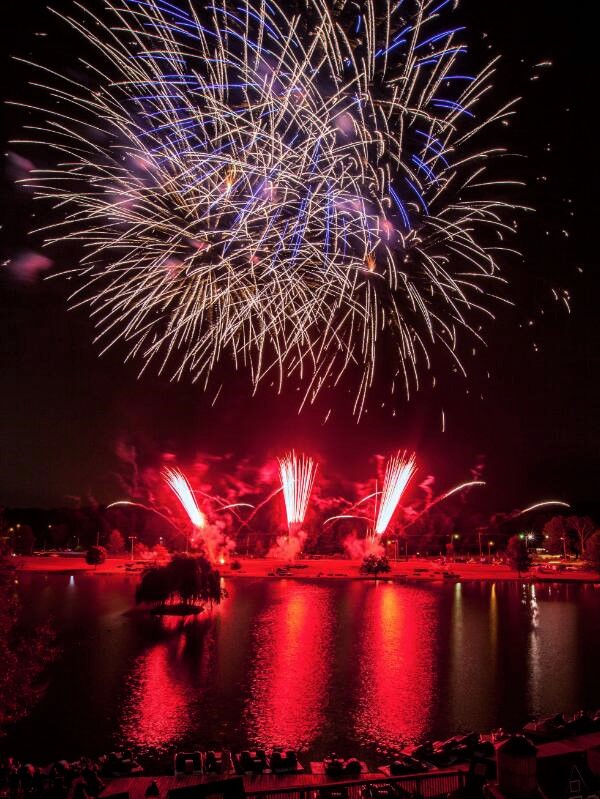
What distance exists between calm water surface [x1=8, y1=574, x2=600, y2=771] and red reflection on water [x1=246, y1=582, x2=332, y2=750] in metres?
0.05

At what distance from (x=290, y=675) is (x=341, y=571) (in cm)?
3200

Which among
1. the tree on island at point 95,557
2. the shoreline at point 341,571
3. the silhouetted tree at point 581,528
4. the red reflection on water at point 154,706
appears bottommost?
the red reflection on water at point 154,706

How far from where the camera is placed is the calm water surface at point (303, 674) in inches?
555

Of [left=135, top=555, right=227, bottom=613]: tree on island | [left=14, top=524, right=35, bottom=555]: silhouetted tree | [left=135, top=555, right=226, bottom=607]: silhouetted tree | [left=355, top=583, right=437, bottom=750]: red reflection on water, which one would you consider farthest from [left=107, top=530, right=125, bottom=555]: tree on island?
[left=355, top=583, right=437, bottom=750]: red reflection on water

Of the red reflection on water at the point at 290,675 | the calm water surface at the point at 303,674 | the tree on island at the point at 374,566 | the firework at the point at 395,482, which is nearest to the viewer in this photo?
the calm water surface at the point at 303,674

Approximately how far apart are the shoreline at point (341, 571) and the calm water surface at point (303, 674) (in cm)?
1210

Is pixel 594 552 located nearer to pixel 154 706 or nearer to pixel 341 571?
pixel 341 571

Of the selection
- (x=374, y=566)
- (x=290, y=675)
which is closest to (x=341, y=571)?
(x=374, y=566)

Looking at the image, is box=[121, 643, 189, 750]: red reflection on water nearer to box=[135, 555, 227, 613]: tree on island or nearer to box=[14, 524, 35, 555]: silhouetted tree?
box=[135, 555, 227, 613]: tree on island

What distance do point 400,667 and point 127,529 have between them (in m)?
59.5

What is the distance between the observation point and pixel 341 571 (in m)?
50.6

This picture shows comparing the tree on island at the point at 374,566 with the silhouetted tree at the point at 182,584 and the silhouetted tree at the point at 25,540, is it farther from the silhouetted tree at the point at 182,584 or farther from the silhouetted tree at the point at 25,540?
the silhouetted tree at the point at 25,540

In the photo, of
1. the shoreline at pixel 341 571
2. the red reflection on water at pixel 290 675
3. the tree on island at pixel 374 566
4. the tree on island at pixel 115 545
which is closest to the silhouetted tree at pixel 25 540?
the tree on island at pixel 115 545

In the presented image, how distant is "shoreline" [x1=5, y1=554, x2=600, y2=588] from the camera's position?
46750mm
